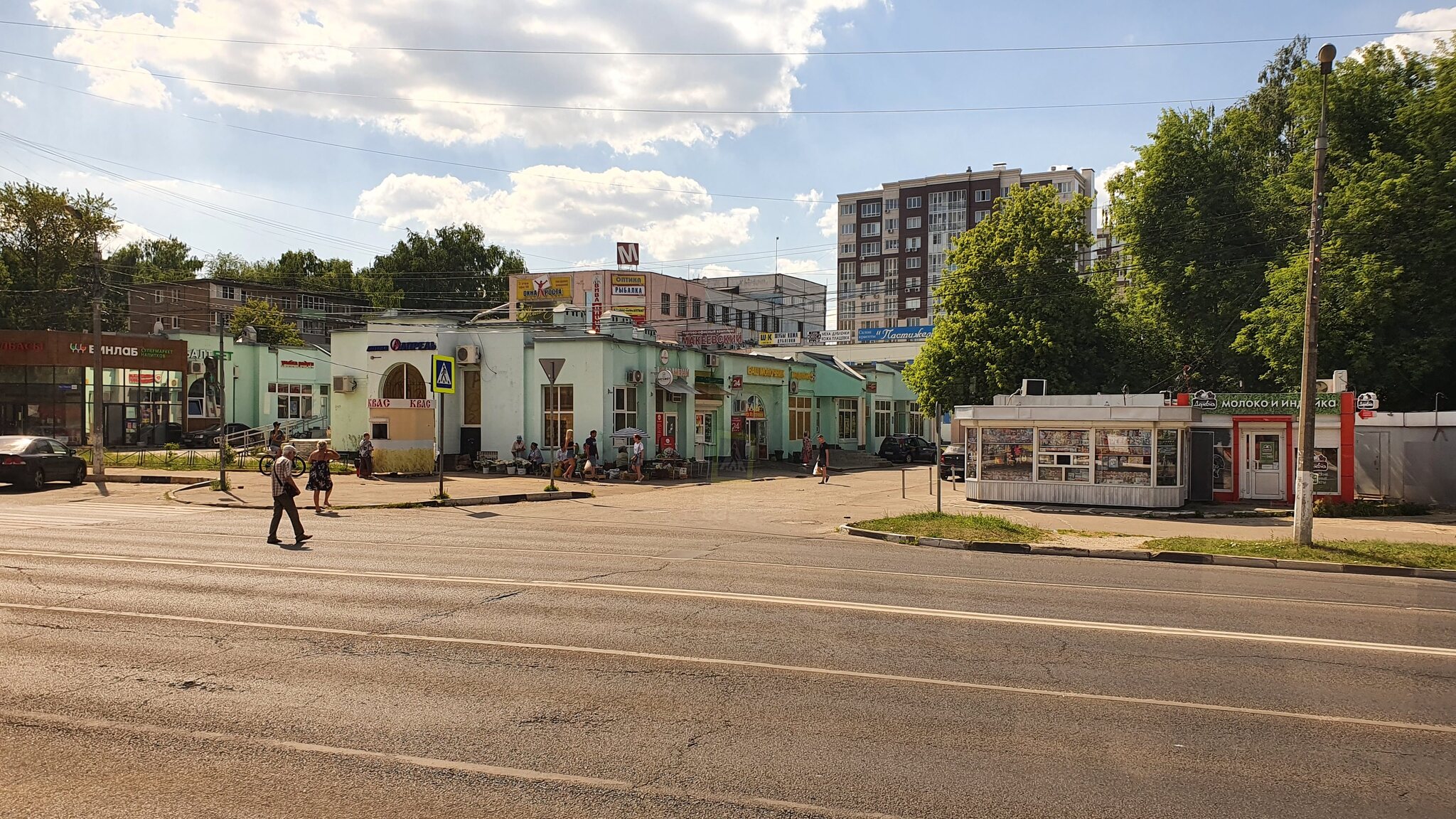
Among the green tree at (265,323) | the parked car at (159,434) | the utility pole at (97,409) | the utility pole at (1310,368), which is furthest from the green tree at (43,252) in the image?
the utility pole at (1310,368)

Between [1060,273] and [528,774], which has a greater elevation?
[1060,273]

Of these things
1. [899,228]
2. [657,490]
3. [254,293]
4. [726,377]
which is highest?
[899,228]

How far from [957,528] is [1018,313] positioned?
20446mm

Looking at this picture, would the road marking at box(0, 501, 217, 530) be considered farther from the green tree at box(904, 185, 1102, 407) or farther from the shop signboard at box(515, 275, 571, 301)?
the shop signboard at box(515, 275, 571, 301)

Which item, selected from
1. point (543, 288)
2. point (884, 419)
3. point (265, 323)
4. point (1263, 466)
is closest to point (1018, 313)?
point (1263, 466)

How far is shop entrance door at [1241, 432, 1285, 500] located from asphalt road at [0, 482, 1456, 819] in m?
14.1

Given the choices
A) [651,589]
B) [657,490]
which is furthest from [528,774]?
[657,490]

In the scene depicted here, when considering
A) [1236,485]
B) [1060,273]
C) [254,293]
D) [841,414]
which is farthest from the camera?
[254,293]

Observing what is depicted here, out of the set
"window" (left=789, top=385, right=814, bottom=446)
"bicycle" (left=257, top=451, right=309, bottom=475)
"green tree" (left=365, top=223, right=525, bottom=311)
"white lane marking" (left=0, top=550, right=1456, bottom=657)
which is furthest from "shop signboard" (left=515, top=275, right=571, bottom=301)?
"white lane marking" (left=0, top=550, right=1456, bottom=657)

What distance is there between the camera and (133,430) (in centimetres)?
4675

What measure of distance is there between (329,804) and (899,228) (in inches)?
4362

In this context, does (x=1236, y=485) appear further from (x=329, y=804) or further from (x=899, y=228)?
(x=899, y=228)

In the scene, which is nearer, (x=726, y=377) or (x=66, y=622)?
(x=66, y=622)

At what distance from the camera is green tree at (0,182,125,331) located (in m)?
63.8
